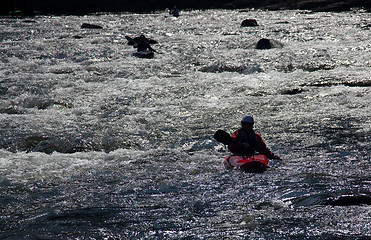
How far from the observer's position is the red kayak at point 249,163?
287 inches

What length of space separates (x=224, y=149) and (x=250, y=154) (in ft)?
3.64

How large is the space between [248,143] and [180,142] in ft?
5.65

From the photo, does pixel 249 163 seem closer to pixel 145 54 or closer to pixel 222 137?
pixel 222 137

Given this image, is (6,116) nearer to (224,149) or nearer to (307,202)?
(224,149)

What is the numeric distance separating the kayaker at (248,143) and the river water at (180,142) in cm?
41

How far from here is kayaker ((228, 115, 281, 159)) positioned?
7.68 meters

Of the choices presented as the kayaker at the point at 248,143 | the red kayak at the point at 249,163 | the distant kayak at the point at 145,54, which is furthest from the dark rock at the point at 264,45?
the red kayak at the point at 249,163

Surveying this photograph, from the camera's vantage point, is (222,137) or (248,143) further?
(248,143)

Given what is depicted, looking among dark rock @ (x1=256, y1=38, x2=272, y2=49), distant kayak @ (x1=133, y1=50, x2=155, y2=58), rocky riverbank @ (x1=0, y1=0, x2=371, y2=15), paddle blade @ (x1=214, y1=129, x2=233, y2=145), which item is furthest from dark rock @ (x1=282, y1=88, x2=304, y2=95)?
rocky riverbank @ (x1=0, y1=0, x2=371, y2=15)

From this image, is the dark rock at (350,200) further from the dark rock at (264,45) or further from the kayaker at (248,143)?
the dark rock at (264,45)

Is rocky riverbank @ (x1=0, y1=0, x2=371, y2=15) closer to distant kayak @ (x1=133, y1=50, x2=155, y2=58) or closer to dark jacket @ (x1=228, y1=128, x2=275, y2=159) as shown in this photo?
distant kayak @ (x1=133, y1=50, x2=155, y2=58)

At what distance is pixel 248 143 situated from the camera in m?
7.76

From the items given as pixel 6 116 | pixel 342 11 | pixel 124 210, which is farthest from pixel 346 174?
pixel 342 11

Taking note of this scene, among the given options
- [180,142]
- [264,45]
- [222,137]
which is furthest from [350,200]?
[264,45]
